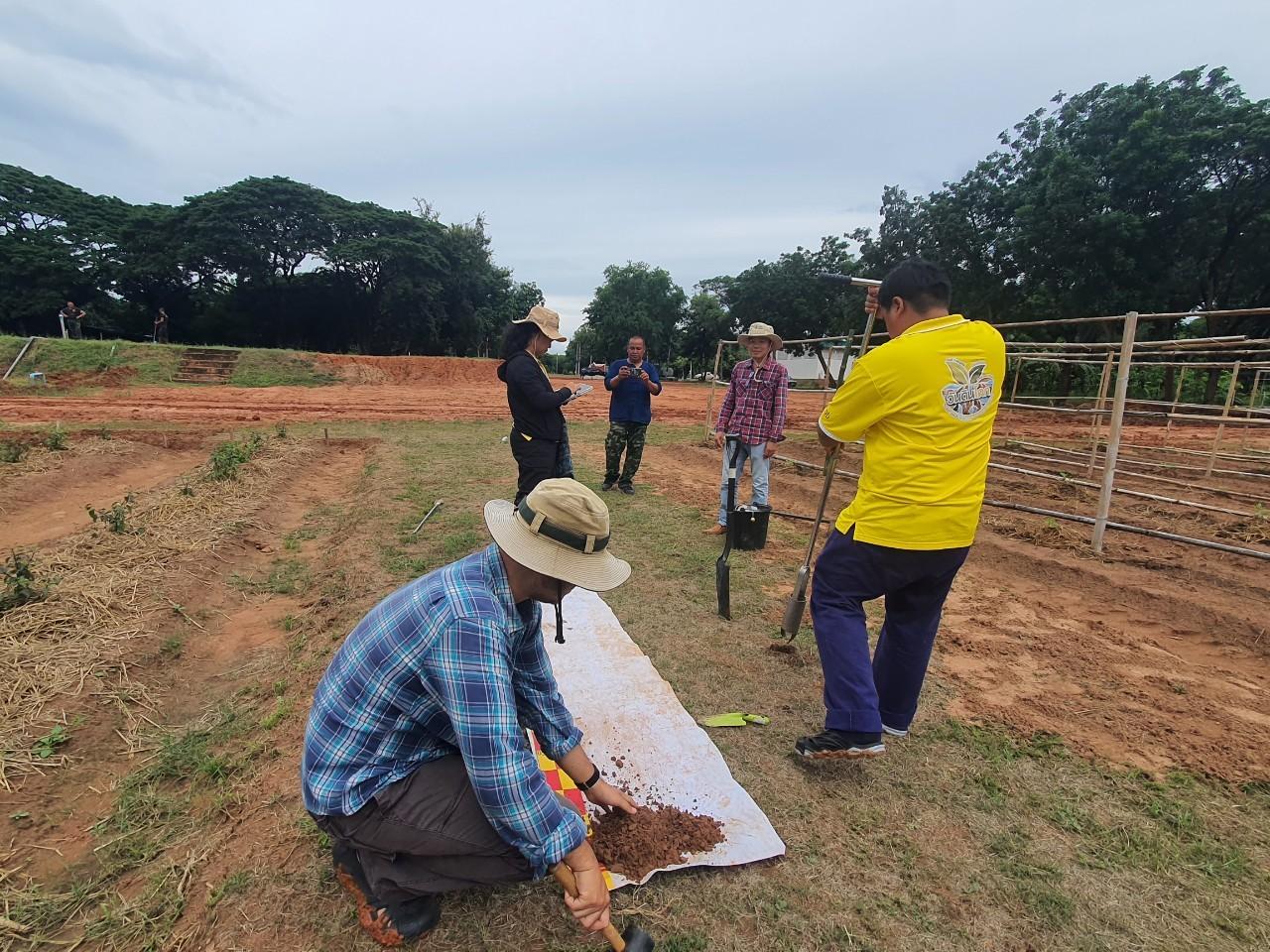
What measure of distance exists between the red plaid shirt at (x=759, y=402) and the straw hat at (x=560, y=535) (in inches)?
150

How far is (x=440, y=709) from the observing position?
1563 mm

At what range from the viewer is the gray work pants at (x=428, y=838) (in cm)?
155

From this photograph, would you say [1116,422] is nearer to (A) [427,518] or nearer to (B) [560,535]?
(B) [560,535]

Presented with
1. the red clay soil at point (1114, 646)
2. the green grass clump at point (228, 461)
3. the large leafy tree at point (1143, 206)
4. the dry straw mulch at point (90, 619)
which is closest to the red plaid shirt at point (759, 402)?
the red clay soil at point (1114, 646)

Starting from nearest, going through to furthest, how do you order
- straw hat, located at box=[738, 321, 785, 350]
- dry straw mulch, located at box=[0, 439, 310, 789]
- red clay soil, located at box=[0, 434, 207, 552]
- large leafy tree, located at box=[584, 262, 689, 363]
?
1. dry straw mulch, located at box=[0, 439, 310, 789]
2. straw hat, located at box=[738, 321, 785, 350]
3. red clay soil, located at box=[0, 434, 207, 552]
4. large leafy tree, located at box=[584, 262, 689, 363]

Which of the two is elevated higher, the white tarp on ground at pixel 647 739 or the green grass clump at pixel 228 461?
the green grass clump at pixel 228 461

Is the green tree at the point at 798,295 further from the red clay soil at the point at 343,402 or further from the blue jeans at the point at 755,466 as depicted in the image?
the blue jeans at the point at 755,466

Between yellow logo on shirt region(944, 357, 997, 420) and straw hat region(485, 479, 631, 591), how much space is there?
1.40m

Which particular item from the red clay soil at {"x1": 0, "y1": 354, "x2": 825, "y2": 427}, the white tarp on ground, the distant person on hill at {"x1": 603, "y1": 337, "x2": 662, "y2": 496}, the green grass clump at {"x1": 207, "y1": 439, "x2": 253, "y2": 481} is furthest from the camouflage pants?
the red clay soil at {"x1": 0, "y1": 354, "x2": 825, "y2": 427}

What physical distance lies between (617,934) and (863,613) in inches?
54.2

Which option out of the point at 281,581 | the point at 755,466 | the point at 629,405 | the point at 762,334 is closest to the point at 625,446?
the point at 629,405

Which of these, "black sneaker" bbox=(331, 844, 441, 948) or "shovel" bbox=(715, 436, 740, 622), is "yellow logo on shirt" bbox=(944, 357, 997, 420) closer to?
"shovel" bbox=(715, 436, 740, 622)

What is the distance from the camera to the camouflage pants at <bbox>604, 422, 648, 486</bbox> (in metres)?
6.70

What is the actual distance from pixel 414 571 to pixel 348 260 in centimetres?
3336
